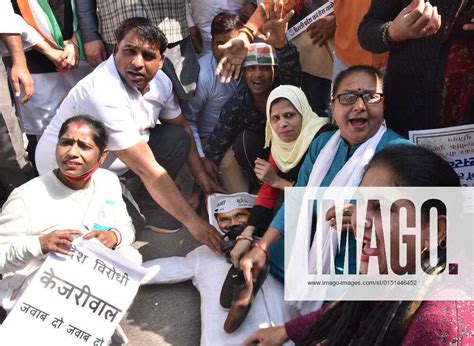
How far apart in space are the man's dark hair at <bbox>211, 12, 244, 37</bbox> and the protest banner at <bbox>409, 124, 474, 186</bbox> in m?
1.60

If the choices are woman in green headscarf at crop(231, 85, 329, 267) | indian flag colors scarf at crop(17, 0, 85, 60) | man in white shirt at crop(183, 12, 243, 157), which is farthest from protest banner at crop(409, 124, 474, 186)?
indian flag colors scarf at crop(17, 0, 85, 60)

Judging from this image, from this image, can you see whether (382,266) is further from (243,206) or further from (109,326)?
(243,206)

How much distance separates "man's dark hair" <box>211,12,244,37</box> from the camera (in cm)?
347

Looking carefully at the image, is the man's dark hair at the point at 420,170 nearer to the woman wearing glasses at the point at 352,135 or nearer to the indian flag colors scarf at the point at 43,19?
the woman wearing glasses at the point at 352,135

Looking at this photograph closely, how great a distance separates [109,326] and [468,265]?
143 cm

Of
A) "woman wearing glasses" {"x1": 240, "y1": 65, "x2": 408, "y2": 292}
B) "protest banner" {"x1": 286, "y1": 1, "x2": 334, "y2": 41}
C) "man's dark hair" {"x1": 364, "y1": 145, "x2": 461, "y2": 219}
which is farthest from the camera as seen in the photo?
"protest banner" {"x1": 286, "y1": 1, "x2": 334, "y2": 41}

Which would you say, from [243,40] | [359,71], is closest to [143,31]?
[243,40]

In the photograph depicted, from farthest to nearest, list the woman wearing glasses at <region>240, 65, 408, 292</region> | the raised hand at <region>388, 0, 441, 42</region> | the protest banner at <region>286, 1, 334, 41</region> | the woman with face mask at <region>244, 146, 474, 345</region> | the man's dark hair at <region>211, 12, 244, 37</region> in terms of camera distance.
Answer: the man's dark hair at <region>211, 12, 244, 37</region>, the protest banner at <region>286, 1, 334, 41</region>, the woman wearing glasses at <region>240, 65, 408, 292</region>, the raised hand at <region>388, 0, 441, 42</region>, the woman with face mask at <region>244, 146, 474, 345</region>

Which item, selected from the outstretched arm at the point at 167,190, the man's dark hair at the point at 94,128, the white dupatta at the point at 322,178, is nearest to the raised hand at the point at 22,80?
the man's dark hair at the point at 94,128

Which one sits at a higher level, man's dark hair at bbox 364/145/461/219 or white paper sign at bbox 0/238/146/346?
man's dark hair at bbox 364/145/461/219

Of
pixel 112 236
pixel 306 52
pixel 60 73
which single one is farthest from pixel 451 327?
pixel 60 73

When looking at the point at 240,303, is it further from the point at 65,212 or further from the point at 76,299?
the point at 65,212

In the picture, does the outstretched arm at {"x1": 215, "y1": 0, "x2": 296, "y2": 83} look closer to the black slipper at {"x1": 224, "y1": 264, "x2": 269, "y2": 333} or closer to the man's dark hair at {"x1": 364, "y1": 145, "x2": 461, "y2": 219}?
the black slipper at {"x1": 224, "y1": 264, "x2": 269, "y2": 333}

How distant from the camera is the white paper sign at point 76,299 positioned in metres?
2.13
